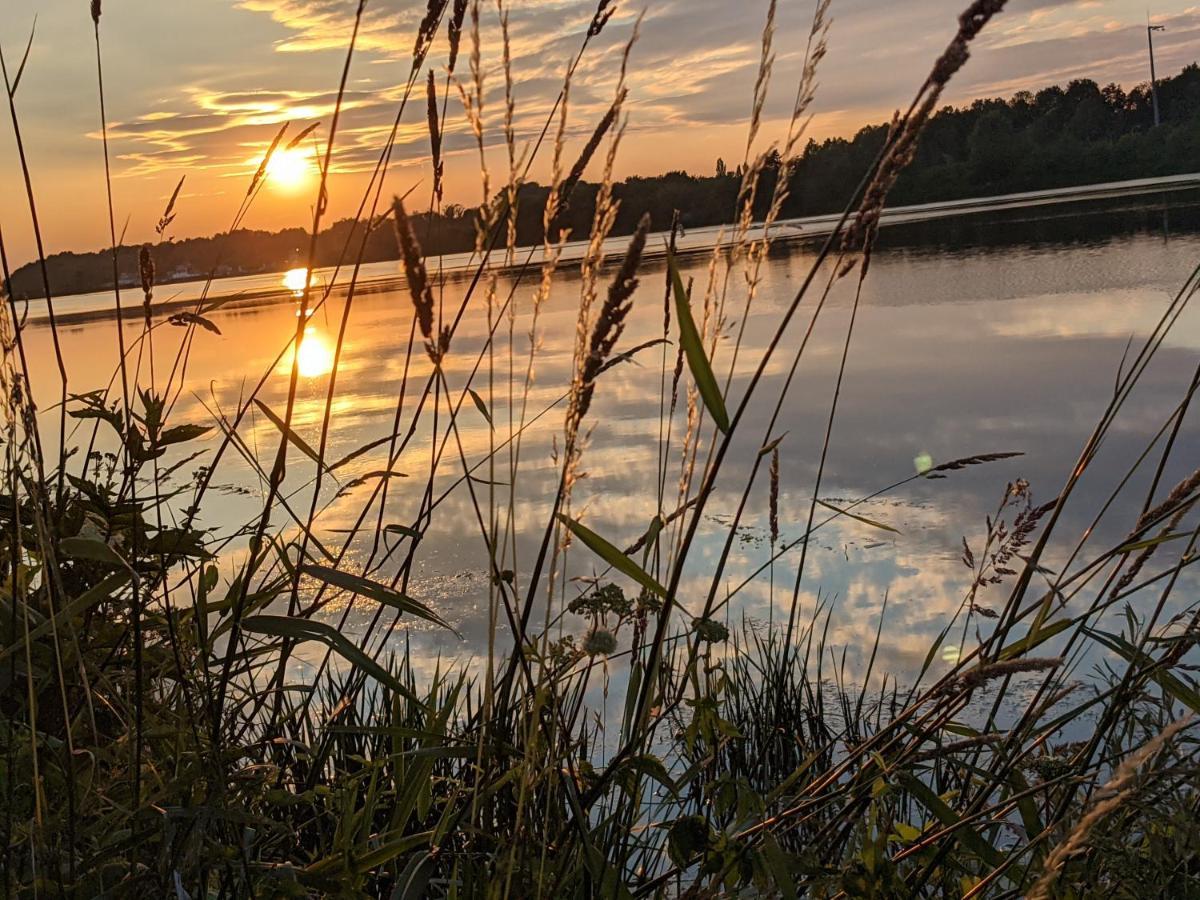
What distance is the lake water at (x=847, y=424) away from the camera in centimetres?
350

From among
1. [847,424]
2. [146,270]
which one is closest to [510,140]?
[146,270]

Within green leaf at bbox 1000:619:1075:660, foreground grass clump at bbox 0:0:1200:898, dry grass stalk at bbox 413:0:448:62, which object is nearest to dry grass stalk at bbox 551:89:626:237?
foreground grass clump at bbox 0:0:1200:898

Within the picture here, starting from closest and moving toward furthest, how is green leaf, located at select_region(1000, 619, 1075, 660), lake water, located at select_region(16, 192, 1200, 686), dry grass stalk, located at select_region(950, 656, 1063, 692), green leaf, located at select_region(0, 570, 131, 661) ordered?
dry grass stalk, located at select_region(950, 656, 1063, 692)
green leaf, located at select_region(0, 570, 131, 661)
green leaf, located at select_region(1000, 619, 1075, 660)
lake water, located at select_region(16, 192, 1200, 686)

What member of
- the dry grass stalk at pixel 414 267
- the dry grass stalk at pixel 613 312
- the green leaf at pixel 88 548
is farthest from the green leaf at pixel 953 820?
the green leaf at pixel 88 548

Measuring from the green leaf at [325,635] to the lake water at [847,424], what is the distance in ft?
0.99

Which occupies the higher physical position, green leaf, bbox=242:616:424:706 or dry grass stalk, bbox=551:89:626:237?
dry grass stalk, bbox=551:89:626:237

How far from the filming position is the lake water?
138 inches

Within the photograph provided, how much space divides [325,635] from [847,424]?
4.82 m

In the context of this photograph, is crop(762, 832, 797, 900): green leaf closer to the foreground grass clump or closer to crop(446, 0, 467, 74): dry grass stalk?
the foreground grass clump

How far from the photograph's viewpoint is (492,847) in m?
1.53

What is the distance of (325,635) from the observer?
1009mm

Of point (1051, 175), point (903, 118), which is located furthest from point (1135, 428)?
point (1051, 175)

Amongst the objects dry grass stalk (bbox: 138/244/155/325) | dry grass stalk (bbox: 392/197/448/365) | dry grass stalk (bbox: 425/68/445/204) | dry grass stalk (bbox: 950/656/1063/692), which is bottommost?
dry grass stalk (bbox: 950/656/1063/692)

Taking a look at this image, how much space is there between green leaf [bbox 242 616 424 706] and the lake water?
0.30 meters
